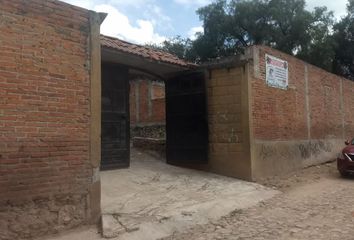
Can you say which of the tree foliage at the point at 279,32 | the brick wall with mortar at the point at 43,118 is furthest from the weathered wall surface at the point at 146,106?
the brick wall with mortar at the point at 43,118

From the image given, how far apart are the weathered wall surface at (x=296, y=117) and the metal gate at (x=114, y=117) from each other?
3.25m

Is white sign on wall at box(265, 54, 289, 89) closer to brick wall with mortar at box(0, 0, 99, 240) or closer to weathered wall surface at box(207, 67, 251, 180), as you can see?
weathered wall surface at box(207, 67, 251, 180)

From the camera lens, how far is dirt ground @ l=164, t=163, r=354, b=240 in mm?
6297

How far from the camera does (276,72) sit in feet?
39.2

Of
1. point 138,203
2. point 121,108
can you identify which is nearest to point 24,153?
point 138,203

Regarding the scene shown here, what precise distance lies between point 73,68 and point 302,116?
9.17m

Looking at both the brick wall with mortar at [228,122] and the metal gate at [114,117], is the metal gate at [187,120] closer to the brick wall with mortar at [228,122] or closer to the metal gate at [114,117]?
the brick wall with mortar at [228,122]

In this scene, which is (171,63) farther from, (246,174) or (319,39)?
(319,39)

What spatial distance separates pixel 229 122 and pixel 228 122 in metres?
0.03

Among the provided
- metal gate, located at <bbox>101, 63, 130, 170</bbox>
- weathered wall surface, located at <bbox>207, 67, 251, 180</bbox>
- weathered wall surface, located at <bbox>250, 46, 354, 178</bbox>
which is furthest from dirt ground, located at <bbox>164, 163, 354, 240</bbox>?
metal gate, located at <bbox>101, 63, 130, 170</bbox>

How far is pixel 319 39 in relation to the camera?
26797mm

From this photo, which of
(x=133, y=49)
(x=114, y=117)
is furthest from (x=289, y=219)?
(x=133, y=49)

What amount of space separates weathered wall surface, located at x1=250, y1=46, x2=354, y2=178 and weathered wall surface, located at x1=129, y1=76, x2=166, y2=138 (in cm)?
777

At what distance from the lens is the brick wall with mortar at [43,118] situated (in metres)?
5.68
